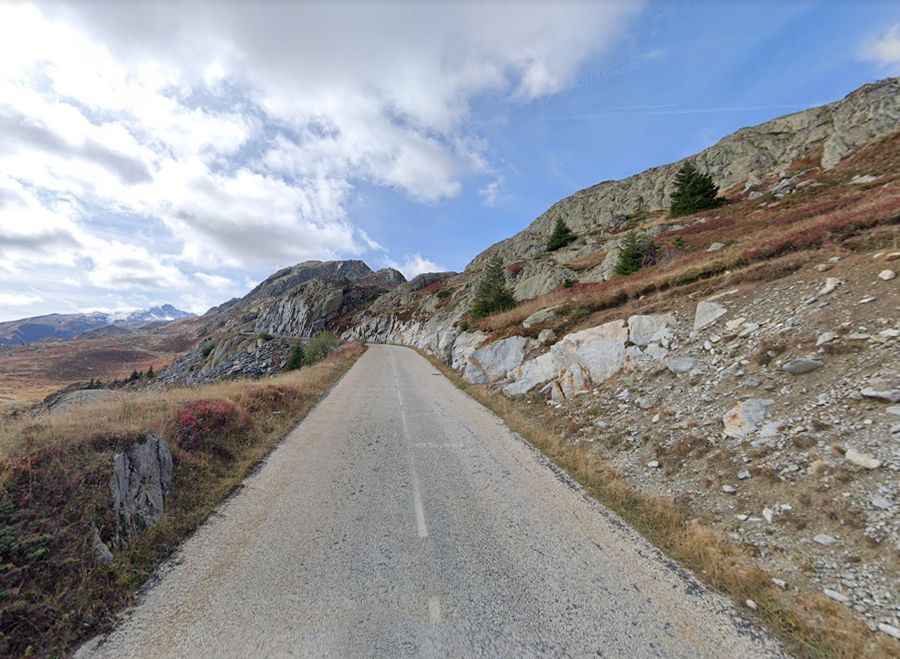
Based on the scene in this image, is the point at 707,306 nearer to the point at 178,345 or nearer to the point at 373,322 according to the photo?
the point at 373,322

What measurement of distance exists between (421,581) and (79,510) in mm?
4956

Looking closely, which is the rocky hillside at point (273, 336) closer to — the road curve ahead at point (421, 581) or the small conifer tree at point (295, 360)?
the small conifer tree at point (295, 360)

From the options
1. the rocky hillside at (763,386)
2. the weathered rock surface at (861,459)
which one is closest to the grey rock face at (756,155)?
the rocky hillside at (763,386)

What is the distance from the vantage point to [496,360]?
64.6 ft

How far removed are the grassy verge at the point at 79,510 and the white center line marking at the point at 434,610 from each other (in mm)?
3632

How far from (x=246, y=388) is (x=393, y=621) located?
12207 mm

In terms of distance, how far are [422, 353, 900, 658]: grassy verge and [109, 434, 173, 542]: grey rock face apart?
8.11 meters

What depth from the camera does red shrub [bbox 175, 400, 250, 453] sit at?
834 centimetres

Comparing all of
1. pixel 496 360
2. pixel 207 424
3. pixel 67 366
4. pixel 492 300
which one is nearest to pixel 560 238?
pixel 492 300

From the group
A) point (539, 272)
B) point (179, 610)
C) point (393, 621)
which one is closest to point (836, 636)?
point (393, 621)

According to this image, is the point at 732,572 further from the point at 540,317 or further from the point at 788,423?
the point at 540,317

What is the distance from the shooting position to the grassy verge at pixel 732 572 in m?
3.75

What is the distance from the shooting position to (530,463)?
8961 millimetres

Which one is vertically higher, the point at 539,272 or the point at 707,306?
the point at 539,272
